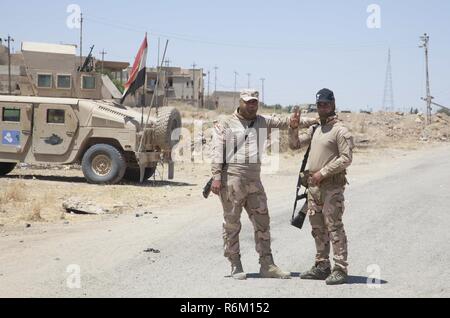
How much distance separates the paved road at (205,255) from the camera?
6.23 m

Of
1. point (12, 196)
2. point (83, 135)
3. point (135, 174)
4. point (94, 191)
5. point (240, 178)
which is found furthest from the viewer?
point (135, 174)

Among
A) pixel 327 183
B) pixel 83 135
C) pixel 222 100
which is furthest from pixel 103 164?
pixel 222 100

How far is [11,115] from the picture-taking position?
16844 mm

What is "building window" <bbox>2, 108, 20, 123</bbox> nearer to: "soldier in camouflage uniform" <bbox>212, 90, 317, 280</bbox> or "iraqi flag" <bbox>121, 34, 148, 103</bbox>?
"iraqi flag" <bbox>121, 34, 148, 103</bbox>

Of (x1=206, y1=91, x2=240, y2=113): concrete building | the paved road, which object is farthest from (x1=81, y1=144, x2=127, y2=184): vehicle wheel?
(x1=206, y1=91, x2=240, y2=113): concrete building

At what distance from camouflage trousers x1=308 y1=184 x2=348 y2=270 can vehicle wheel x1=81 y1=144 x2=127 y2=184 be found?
10296 mm

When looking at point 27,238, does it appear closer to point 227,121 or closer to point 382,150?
point 227,121

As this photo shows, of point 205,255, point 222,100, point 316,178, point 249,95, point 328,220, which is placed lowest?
point 205,255

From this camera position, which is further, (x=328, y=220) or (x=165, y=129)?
(x=165, y=129)

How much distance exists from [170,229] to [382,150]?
72.4 feet

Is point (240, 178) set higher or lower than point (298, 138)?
lower

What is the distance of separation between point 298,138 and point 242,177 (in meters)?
0.67

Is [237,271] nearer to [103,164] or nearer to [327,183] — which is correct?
[327,183]
